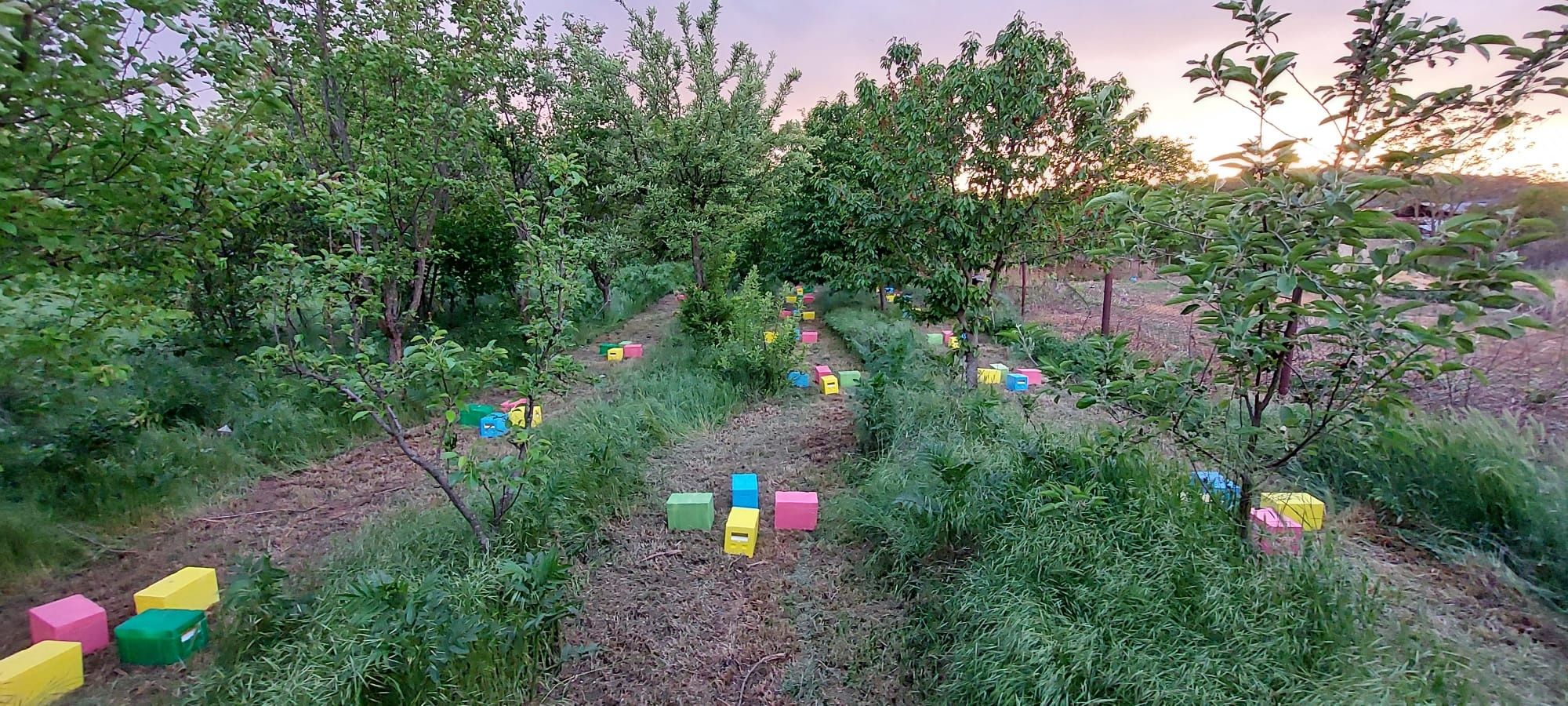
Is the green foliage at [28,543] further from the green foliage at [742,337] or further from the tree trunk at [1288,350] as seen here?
the tree trunk at [1288,350]

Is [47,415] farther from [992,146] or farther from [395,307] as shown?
[992,146]

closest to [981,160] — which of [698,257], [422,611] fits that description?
[422,611]

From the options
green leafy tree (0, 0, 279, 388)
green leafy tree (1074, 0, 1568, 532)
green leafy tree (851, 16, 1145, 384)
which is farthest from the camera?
green leafy tree (851, 16, 1145, 384)

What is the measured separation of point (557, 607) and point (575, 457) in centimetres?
141

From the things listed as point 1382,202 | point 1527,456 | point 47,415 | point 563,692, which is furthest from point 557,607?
point 1527,456

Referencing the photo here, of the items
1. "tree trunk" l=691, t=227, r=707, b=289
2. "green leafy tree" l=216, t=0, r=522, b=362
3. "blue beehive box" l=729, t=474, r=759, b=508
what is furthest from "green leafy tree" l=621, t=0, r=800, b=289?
"blue beehive box" l=729, t=474, r=759, b=508

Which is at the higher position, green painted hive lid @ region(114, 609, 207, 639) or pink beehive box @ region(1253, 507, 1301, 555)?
green painted hive lid @ region(114, 609, 207, 639)

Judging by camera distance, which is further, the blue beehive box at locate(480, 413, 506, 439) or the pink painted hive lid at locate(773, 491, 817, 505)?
the blue beehive box at locate(480, 413, 506, 439)

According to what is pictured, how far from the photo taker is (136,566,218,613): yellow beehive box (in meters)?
2.88

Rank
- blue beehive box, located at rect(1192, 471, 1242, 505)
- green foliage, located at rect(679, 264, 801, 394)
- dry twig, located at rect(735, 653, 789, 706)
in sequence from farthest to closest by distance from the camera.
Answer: green foliage, located at rect(679, 264, 801, 394) < blue beehive box, located at rect(1192, 471, 1242, 505) < dry twig, located at rect(735, 653, 789, 706)

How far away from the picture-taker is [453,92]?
256 inches

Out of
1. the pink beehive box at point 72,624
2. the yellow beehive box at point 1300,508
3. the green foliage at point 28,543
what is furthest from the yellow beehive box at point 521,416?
the yellow beehive box at point 1300,508

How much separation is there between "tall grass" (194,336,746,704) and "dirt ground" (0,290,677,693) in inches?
19.4

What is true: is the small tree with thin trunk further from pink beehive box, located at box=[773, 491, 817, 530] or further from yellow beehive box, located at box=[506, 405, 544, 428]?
pink beehive box, located at box=[773, 491, 817, 530]
